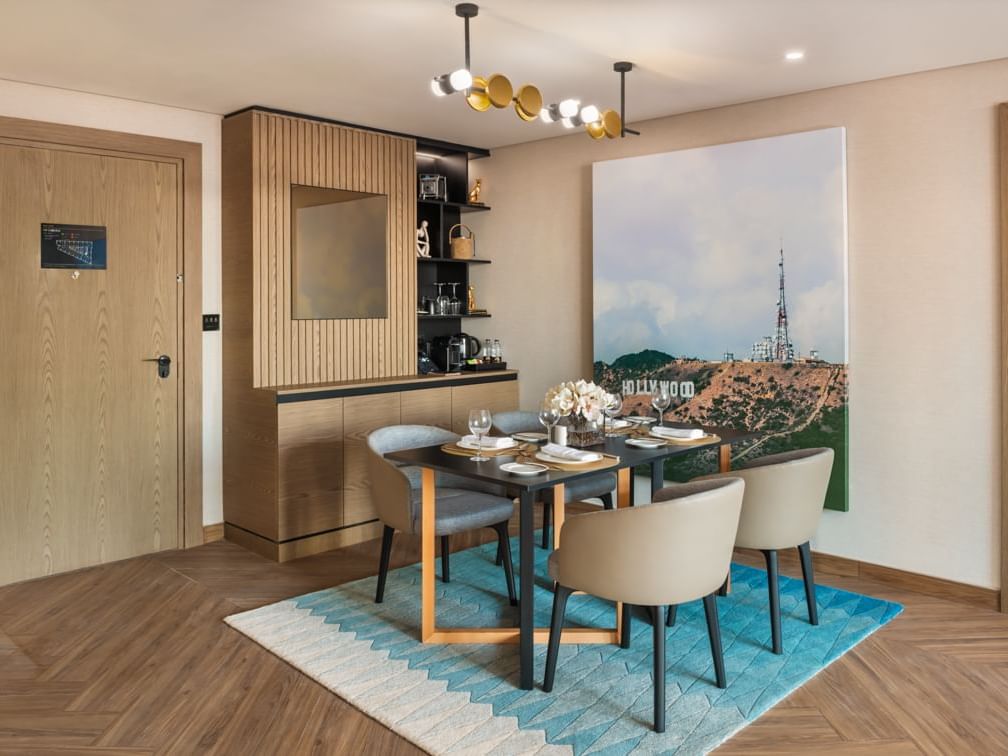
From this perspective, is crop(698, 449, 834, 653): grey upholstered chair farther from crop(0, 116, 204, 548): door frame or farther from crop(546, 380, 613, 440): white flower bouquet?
crop(0, 116, 204, 548): door frame

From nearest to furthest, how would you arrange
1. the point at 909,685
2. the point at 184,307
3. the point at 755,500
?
the point at 909,685 → the point at 755,500 → the point at 184,307

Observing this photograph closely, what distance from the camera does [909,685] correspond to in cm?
299

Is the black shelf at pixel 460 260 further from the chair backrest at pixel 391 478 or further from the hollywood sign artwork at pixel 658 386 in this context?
the chair backrest at pixel 391 478

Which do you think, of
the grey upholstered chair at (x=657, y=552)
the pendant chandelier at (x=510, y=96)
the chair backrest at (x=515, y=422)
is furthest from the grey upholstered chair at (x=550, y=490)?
the pendant chandelier at (x=510, y=96)

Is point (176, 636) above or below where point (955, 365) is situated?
below

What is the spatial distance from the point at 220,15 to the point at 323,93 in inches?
44.2

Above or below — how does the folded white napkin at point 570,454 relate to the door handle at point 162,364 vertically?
below

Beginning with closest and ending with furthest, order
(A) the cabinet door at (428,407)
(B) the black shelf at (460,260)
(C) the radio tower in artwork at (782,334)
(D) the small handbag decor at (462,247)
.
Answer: (C) the radio tower in artwork at (782,334) → (A) the cabinet door at (428,407) → (B) the black shelf at (460,260) → (D) the small handbag decor at (462,247)

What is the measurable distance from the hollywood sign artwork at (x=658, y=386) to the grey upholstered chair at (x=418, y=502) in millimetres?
1240

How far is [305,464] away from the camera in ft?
14.8

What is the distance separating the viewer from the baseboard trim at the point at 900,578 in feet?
12.4

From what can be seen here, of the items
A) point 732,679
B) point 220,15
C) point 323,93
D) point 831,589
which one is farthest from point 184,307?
point 831,589

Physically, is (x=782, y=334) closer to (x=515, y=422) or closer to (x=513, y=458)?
(x=515, y=422)

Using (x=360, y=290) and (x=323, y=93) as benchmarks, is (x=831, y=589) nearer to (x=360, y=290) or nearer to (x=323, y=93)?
(x=360, y=290)
